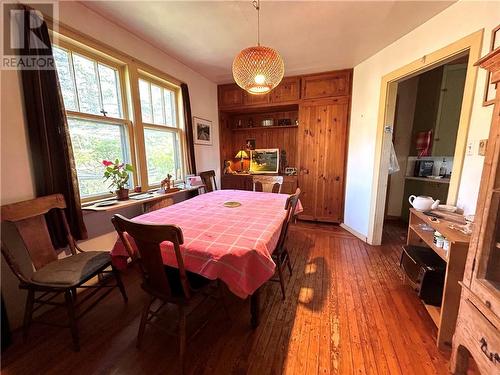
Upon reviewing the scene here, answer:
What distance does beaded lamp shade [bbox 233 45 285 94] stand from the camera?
5.57 ft

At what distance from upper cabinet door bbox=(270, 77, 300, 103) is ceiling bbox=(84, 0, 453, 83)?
2.11ft

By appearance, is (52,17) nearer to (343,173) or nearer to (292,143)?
(292,143)

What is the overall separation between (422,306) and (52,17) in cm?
395

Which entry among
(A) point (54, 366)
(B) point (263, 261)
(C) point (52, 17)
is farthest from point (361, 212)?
(C) point (52, 17)

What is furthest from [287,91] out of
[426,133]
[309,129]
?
[426,133]

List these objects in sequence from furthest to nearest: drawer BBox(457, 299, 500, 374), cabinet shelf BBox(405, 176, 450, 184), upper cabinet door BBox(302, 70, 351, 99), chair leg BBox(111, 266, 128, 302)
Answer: upper cabinet door BBox(302, 70, 351, 99) < cabinet shelf BBox(405, 176, 450, 184) < chair leg BBox(111, 266, 128, 302) < drawer BBox(457, 299, 500, 374)

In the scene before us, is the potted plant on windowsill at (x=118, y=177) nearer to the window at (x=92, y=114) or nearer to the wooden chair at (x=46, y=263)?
the window at (x=92, y=114)

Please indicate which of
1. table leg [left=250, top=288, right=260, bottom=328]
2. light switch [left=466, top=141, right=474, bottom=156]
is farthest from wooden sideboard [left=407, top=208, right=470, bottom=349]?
table leg [left=250, top=288, right=260, bottom=328]

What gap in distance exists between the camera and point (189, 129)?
332 centimetres

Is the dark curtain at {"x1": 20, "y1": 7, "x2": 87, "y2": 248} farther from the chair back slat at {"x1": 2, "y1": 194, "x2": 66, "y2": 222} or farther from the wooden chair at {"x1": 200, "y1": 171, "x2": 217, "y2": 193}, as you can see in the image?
the wooden chair at {"x1": 200, "y1": 171, "x2": 217, "y2": 193}

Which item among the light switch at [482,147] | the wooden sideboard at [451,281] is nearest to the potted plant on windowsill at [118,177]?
the wooden sideboard at [451,281]

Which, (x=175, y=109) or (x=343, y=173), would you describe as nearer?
(x=175, y=109)

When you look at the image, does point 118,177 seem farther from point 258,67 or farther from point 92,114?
point 258,67

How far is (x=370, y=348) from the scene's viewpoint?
1.39m
